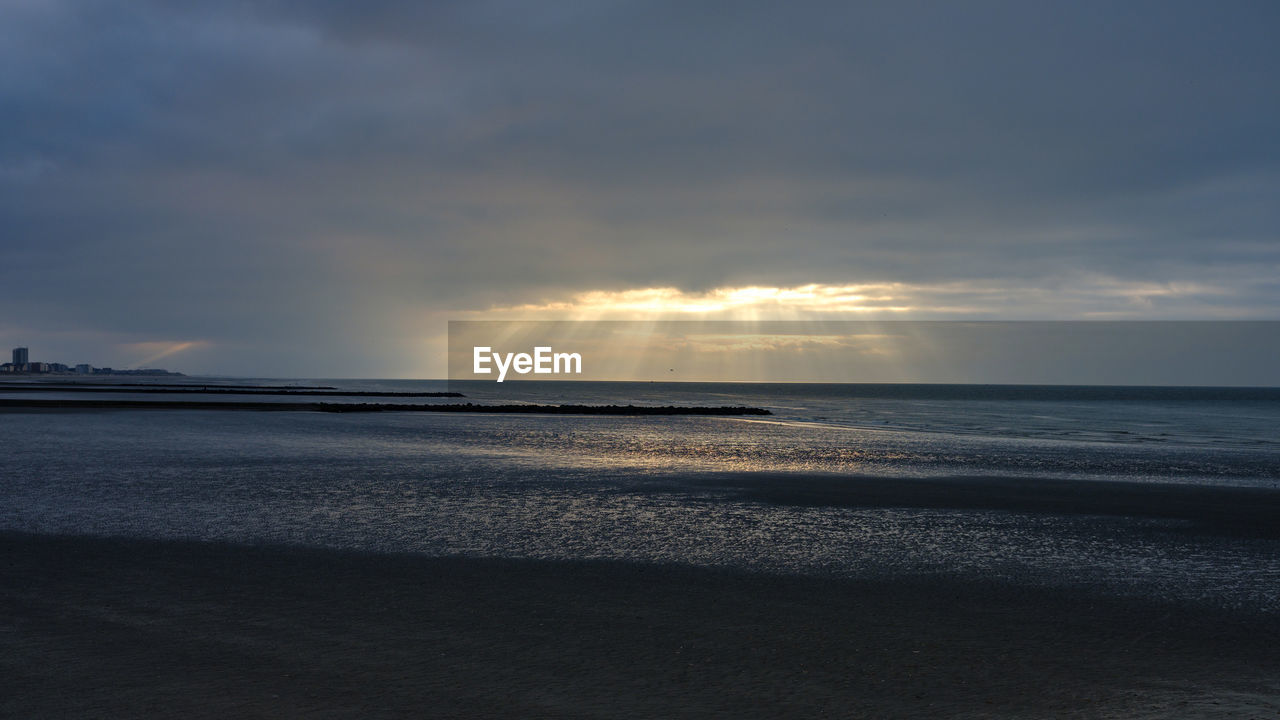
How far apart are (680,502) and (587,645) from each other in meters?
11.8

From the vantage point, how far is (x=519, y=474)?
2664 cm

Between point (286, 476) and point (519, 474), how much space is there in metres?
6.85

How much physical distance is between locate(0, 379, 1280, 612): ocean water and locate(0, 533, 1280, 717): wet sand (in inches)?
72.5

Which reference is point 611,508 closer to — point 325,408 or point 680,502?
point 680,502

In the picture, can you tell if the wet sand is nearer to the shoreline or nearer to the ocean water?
the ocean water

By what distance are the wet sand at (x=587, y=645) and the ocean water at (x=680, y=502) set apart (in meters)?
1.84

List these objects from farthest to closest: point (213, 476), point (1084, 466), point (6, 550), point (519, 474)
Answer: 1. point (1084, 466)
2. point (519, 474)
3. point (213, 476)
4. point (6, 550)

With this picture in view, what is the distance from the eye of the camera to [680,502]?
20562 mm

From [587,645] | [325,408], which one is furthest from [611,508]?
[325,408]

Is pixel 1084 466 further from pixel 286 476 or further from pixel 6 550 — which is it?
pixel 6 550

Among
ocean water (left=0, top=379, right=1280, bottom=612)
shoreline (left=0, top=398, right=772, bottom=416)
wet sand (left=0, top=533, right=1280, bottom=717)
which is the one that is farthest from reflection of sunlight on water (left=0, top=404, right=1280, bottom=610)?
shoreline (left=0, top=398, right=772, bottom=416)

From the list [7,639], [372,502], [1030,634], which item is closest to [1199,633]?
[1030,634]

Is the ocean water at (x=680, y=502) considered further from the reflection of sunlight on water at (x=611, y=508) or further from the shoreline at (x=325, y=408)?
the shoreline at (x=325, y=408)

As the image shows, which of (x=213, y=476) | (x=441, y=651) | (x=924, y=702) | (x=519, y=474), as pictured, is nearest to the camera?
(x=924, y=702)
